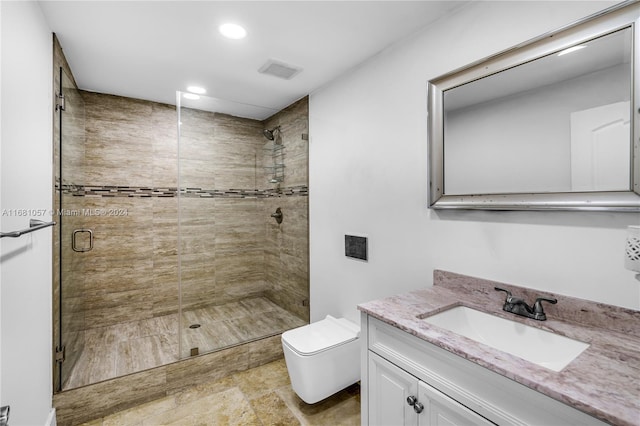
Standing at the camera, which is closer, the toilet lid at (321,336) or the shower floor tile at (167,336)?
the toilet lid at (321,336)

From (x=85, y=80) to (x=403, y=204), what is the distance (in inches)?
109

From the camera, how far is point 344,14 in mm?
1698

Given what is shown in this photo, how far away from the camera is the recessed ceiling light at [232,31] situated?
5.89 ft

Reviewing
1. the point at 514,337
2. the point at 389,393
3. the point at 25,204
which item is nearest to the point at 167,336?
the point at 25,204

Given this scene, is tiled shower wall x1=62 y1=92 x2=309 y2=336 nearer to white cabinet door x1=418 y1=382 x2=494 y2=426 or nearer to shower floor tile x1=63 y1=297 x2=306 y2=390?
shower floor tile x1=63 y1=297 x2=306 y2=390

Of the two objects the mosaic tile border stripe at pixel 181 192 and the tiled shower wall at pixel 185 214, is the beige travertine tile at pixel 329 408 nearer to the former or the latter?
the tiled shower wall at pixel 185 214

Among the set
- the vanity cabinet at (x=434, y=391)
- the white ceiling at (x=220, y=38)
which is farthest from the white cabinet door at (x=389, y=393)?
the white ceiling at (x=220, y=38)

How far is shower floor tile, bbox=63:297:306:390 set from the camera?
221 cm

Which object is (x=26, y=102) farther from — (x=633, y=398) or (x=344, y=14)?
(x=633, y=398)

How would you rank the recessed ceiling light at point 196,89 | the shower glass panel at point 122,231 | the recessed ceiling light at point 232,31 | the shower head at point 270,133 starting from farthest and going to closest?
the shower head at point 270,133
the recessed ceiling light at point 196,89
the shower glass panel at point 122,231
the recessed ceiling light at point 232,31

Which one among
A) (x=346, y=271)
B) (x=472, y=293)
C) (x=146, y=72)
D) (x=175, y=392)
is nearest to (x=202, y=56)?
(x=146, y=72)

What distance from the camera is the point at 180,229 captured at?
259 centimetres

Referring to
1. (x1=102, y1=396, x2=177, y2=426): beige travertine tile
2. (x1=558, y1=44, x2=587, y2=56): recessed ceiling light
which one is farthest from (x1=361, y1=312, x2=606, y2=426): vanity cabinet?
Result: (x1=102, y1=396, x2=177, y2=426): beige travertine tile

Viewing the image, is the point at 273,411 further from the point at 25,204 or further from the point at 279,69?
the point at 279,69
